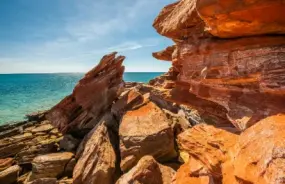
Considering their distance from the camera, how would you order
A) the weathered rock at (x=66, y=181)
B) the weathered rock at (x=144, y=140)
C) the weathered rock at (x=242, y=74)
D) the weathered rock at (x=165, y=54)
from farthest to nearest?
1. the weathered rock at (x=165, y=54)
2. the weathered rock at (x=66, y=181)
3. the weathered rock at (x=144, y=140)
4. the weathered rock at (x=242, y=74)

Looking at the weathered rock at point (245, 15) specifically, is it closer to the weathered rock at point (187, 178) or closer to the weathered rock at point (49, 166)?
the weathered rock at point (187, 178)

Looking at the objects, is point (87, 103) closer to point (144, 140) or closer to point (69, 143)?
point (69, 143)

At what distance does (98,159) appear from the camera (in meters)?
14.0

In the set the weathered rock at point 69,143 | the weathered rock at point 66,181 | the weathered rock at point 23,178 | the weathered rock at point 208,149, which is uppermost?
the weathered rock at point 208,149

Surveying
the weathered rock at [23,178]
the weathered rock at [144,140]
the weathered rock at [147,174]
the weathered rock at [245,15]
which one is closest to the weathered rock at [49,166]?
the weathered rock at [23,178]

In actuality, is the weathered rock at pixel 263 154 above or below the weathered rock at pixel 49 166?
above

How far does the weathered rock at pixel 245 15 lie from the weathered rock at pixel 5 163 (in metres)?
19.1

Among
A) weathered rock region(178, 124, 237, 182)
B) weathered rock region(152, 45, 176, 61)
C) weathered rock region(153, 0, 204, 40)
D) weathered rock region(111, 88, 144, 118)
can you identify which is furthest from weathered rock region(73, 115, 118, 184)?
weathered rock region(153, 0, 204, 40)

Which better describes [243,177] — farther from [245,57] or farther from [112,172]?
[112,172]

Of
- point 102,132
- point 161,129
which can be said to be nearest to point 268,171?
point 161,129

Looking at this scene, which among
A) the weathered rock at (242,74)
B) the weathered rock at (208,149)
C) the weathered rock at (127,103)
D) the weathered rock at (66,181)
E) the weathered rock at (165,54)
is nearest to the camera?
the weathered rock at (242,74)

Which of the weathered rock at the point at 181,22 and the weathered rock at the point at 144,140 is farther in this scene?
the weathered rock at the point at 144,140

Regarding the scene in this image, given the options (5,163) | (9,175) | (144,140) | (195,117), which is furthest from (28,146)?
(195,117)

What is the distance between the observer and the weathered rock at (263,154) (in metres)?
4.85
